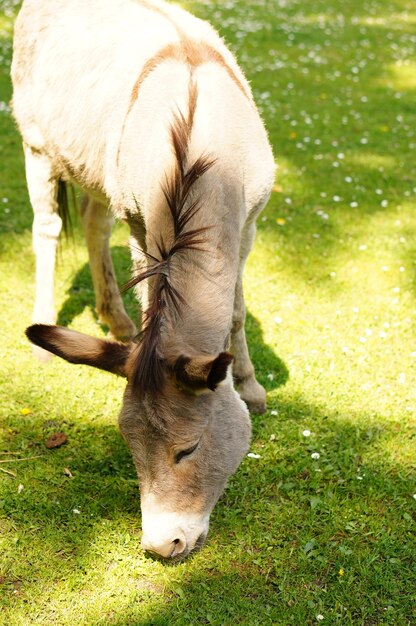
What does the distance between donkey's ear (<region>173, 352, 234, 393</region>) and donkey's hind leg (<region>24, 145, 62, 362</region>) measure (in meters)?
2.36

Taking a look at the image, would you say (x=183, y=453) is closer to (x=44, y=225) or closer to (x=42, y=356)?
(x=42, y=356)

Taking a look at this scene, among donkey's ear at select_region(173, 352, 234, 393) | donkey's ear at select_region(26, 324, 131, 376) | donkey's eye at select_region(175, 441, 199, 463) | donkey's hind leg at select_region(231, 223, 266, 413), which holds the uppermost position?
donkey's ear at select_region(173, 352, 234, 393)

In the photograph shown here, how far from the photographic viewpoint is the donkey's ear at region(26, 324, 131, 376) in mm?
2730

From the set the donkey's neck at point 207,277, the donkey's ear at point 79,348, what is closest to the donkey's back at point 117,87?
the donkey's neck at point 207,277

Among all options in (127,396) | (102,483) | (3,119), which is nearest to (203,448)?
(127,396)

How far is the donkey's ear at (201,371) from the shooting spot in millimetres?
2393

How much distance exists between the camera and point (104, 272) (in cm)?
503

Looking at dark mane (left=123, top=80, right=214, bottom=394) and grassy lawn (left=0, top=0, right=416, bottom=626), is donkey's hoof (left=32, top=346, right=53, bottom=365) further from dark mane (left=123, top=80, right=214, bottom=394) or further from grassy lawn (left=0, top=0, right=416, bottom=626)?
dark mane (left=123, top=80, right=214, bottom=394)

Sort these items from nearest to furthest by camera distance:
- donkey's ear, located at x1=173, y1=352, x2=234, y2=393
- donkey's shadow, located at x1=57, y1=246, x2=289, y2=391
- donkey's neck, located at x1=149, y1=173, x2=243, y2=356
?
donkey's ear, located at x1=173, y1=352, x2=234, y2=393 → donkey's neck, located at x1=149, y1=173, x2=243, y2=356 → donkey's shadow, located at x1=57, y1=246, x2=289, y2=391

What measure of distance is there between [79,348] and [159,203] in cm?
81

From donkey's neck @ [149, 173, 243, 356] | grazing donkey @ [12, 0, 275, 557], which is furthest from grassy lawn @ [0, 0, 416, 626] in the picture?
donkey's neck @ [149, 173, 243, 356]

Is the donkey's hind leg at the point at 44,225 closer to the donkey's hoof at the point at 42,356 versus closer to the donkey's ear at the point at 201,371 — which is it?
the donkey's hoof at the point at 42,356

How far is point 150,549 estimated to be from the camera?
271cm

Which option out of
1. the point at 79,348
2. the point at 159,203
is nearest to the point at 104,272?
the point at 159,203
